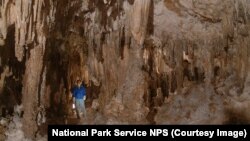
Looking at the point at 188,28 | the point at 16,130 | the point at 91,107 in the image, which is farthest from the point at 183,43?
the point at 16,130

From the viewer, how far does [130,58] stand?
9195mm

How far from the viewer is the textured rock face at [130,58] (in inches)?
346

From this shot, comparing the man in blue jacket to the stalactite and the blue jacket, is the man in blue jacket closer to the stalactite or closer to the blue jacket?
the blue jacket

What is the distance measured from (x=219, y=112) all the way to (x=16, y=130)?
404 cm

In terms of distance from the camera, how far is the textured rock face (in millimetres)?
8797

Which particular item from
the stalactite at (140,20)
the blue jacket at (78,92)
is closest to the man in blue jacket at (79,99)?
the blue jacket at (78,92)

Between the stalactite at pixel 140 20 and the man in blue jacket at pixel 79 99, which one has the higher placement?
the stalactite at pixel 140 20

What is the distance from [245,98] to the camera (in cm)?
886

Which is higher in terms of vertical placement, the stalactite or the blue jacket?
the stalactite
